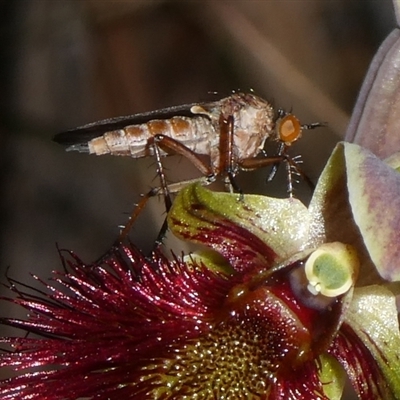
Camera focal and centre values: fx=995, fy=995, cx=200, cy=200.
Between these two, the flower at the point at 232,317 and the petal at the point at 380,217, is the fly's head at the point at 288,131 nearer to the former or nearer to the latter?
the flower at the point at 232,317

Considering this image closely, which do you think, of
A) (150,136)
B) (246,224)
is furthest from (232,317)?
(150,136)

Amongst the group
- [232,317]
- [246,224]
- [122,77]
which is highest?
[122,77]

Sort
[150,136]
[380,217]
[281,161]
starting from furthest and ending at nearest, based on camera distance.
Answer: [150,136] → [281,161] → [380,217]

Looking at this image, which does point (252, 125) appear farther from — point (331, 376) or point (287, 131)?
point (331, 376)

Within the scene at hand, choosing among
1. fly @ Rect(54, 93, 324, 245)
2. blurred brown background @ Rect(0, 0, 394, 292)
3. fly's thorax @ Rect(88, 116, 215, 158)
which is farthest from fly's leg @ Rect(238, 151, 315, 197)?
blurred brown background @ Rect(0, 0, 394, 292)

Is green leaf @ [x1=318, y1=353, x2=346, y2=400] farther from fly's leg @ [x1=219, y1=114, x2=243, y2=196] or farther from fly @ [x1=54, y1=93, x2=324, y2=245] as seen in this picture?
fly @ [x1=54, y1=93, x2=324, y2=245]

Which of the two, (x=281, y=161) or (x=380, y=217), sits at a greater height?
(x=281, y=161)

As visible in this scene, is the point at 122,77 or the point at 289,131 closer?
the point at 289,131
